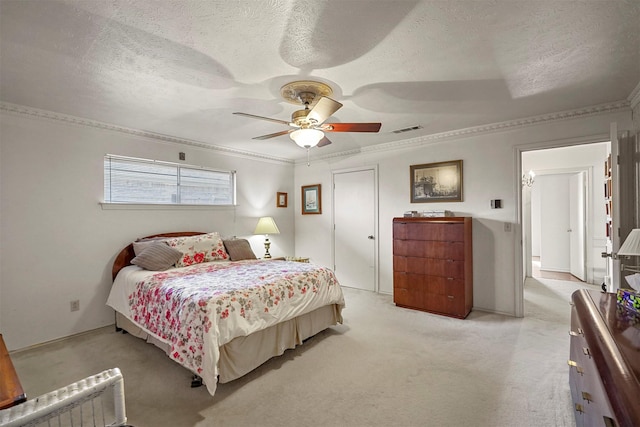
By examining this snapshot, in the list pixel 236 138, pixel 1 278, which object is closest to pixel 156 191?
pixel 236 138

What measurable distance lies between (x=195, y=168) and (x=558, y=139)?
187 inches

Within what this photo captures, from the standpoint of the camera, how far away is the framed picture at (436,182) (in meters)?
4.06

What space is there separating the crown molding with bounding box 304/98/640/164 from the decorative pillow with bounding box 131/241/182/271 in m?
3.14

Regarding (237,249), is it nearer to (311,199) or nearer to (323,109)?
(311,199)

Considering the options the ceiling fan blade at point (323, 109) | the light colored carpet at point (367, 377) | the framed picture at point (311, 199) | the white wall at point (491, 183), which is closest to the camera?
the light colored carpet at point (367, 377)

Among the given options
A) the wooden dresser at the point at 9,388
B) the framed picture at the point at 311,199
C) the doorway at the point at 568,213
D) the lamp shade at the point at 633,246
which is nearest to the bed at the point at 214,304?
the wooden dresser at the point at 9,388

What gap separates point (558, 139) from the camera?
132 inches

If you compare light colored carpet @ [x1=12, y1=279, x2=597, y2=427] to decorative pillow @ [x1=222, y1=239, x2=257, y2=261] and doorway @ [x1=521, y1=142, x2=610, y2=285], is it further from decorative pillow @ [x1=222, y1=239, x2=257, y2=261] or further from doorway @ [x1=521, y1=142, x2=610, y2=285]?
doorway @ [x1=521, y1=142, x2=610, y2=285]

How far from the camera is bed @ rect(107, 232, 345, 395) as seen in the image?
2.16 meters

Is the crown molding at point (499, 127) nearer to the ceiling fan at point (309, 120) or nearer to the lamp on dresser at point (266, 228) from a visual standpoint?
the lamp on dresser at point (266, 228)

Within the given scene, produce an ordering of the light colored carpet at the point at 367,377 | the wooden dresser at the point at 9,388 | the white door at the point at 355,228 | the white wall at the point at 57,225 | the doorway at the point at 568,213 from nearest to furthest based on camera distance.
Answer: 1. the wooden dresser at the point at 9,388
2. the light colored carpet at the point at 367,377
3. the white wall at the point at 57,225
4. the white door at the point at 355,228
5. the doorway at the point at 568,213

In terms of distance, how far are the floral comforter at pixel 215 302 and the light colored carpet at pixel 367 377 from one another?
297 mm

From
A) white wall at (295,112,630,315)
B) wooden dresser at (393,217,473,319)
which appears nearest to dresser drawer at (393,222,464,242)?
wooden dresser at (393,217,473,319)

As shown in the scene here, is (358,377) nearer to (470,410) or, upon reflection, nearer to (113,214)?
(470,410)
